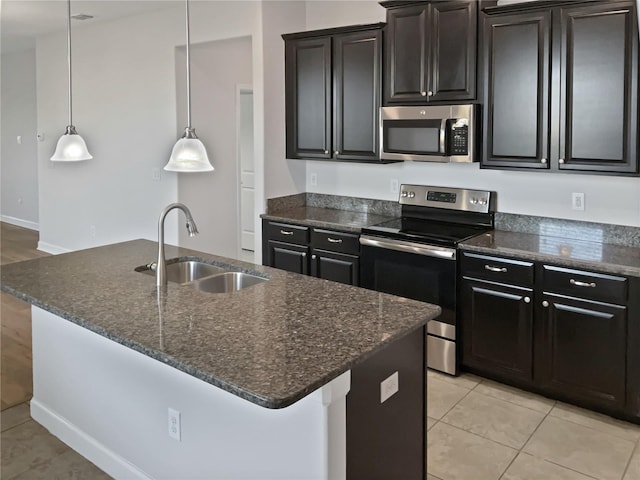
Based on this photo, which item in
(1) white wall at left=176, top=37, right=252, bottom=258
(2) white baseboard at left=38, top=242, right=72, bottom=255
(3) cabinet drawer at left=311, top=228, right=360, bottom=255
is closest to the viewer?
(3) cabinet drawer at left=311, top=228, right=360, bottom=255

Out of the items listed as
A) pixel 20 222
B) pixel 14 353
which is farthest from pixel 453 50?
pixel 20 222

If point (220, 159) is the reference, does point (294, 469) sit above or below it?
below

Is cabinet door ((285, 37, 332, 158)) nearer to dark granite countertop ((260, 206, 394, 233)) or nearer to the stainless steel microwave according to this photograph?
dark granite countertop ((260, 206, 394, 233))

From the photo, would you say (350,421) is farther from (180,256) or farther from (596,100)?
(596,100)

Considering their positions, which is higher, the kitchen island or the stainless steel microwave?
the stainless steel microwave

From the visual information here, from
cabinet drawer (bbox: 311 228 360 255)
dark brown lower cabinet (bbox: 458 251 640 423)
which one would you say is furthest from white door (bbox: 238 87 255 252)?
dark brown lower cabinet (bbox: 458 251 640 423)

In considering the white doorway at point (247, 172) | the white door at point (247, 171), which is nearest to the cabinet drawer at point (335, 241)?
the white doorway at point (247, 172)

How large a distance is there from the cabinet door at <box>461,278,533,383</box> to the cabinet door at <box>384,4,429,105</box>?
A: 136 centimetres

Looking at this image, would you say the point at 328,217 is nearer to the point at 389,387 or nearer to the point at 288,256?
the point at 288,256

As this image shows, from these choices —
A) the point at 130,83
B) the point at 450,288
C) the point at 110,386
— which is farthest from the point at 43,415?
the point at 130,83

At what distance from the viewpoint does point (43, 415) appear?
10.2 feet

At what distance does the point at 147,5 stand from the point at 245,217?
9.09ft

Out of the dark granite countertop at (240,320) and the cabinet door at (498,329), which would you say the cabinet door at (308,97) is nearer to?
the cabinet door at (498,329)

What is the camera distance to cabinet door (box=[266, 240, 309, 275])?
4.42m
